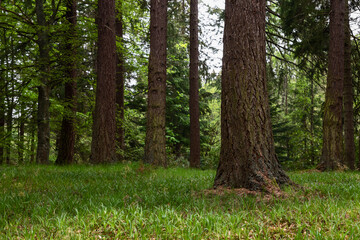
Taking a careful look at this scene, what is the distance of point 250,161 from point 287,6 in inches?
413

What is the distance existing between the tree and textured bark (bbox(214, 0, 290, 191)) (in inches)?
263

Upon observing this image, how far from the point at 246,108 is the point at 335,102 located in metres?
7.29

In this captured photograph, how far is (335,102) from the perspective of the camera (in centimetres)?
1050

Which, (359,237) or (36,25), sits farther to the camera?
(36,25)

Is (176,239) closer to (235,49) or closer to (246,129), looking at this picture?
(246,129)

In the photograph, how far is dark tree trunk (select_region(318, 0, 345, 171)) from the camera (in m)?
10.5

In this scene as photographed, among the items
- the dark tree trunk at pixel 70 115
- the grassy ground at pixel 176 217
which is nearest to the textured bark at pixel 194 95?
the dark tree trunk at pixel 70 115

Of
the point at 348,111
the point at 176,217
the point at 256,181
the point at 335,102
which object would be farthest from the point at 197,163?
the point at 176,217

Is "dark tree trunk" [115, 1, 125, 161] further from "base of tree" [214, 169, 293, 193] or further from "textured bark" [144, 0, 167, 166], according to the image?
"base of tree" [214, 169, 293, 193]

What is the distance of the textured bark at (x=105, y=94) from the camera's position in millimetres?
9727

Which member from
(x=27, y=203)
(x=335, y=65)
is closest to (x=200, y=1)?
(x=335, y=65)

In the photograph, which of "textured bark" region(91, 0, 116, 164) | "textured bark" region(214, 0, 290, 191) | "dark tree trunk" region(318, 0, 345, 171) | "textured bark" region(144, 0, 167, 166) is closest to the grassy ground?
"textured bark" region(214, 0, 290, 191)

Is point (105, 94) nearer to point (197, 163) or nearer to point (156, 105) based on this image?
point (156, 105)

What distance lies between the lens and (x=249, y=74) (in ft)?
16.6
